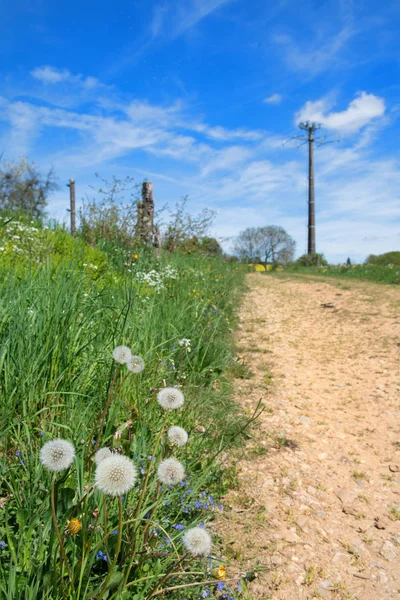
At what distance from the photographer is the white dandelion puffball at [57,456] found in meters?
1.06

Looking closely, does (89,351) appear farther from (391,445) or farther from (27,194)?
(27,194)

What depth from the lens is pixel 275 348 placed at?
18.1 feet

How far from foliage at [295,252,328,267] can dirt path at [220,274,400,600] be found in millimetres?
14529

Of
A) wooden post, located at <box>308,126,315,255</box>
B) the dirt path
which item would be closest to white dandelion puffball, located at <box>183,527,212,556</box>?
the dirt path

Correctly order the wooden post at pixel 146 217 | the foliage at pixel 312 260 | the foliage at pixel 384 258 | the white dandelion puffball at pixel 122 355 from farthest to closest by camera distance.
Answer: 1. the foliage at pixel 384 258
2. the foliage at pixel 312 260
3. the wooden post at pixel 146 217
4. the white dandelion puffball at pixel 122 355

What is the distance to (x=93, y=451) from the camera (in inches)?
57.4

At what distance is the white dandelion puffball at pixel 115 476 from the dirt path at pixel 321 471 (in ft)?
3.74

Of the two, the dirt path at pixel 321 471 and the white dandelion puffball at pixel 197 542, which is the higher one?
the white dandelion puffball at pixel 197 542

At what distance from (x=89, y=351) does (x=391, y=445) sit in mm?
2330

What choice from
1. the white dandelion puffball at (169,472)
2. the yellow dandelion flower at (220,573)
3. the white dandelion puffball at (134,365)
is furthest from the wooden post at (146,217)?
the white dandelion puffball at (169,472)

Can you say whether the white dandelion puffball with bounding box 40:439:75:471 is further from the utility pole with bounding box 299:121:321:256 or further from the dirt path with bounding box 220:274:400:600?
the utility pole with bounding box 299:121:321:256

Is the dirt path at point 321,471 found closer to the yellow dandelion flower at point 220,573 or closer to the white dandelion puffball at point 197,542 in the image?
the yellow dandelion flower at point 220,573

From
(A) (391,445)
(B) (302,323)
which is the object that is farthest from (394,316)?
(A) (391,445)

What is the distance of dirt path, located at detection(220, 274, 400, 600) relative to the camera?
1936 millimetres
